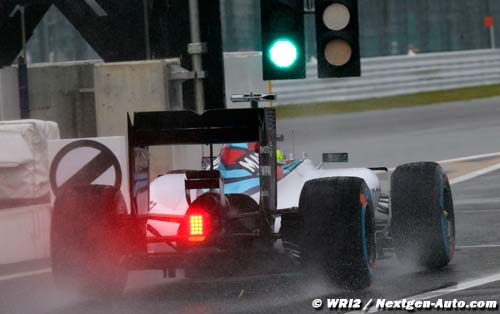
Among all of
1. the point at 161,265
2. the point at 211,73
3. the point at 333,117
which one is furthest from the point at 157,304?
the point at 333,117

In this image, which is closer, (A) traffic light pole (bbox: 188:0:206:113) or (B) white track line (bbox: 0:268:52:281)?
(B) white track line (bbox: 0:268:52:281)

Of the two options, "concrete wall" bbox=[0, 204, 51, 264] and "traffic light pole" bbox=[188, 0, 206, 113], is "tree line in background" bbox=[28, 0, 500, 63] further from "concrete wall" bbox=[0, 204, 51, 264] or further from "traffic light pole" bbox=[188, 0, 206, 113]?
"concrete wall" bbox=[0, 204, 51, 264]

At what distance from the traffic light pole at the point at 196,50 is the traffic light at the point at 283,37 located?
5.50 m

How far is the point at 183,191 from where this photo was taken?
10.6 meters

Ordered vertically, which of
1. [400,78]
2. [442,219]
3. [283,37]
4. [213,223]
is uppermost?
[283,37]

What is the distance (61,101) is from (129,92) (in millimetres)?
1605

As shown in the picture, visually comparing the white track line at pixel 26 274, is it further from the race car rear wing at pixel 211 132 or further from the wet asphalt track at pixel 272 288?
the race car rear wing at pixel 211 132

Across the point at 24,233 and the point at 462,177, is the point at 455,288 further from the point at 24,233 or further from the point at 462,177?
the point at 462,177

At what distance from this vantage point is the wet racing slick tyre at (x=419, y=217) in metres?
10.1

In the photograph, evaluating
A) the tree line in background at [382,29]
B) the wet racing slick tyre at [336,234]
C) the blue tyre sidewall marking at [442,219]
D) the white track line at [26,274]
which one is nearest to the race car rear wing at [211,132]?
the wet racing slick tyre at [336,234]

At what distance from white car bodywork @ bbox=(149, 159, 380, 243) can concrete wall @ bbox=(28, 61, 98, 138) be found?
6.36 m

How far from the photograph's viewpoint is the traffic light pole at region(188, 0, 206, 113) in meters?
15.9

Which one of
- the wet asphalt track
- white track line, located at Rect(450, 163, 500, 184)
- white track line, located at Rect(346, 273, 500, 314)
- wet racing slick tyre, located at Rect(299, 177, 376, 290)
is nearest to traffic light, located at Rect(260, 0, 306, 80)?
wet racing slick tyre, located at Rect(299, 177, 376, 290)

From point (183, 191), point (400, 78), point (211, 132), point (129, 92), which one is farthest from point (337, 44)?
point (400, 78)
